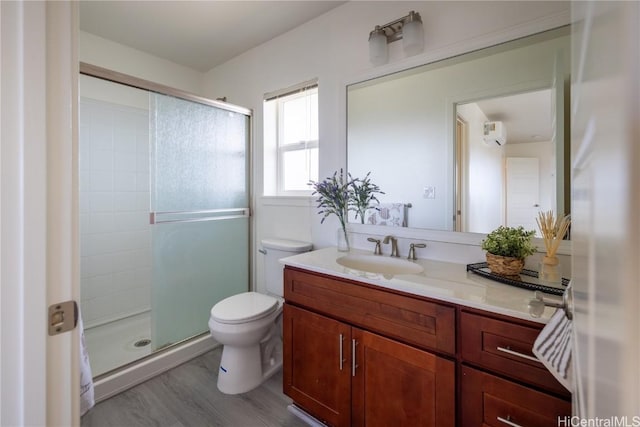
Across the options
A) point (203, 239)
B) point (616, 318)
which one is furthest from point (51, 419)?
point (203, 239)

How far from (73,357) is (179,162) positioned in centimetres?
180

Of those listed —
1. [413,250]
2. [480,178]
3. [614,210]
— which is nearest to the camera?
[614,210]

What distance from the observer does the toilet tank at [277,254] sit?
2148mm

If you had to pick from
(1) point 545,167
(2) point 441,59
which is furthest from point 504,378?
(2) point 441,59

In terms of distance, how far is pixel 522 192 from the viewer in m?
1.40

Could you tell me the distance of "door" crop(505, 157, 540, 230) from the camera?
138 cm

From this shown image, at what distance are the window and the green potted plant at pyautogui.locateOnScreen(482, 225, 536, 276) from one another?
1.29m

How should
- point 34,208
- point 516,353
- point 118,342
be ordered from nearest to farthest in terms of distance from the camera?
point 34,208 → point 516,353 → point 118,342

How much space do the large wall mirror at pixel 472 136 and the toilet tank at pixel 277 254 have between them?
579 mm

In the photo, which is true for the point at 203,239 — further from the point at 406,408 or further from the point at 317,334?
the point at 406,408

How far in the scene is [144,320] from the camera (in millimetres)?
2693

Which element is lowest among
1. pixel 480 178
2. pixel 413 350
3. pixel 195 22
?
pixel 413 350

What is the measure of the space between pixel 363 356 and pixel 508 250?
0.78 m

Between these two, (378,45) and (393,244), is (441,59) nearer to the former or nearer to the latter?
(378,45)
